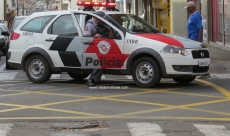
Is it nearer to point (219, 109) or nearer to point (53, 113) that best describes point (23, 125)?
point (53, 113)

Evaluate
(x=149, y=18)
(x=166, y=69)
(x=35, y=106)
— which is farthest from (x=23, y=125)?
(x=149, y=18)

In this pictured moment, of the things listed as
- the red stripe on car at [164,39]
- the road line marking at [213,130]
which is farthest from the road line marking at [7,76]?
the road line marking at [213,130]

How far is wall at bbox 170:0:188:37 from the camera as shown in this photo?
2544cm

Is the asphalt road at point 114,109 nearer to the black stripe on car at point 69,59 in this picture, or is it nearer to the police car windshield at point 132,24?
the black stripe on car at point 69,59

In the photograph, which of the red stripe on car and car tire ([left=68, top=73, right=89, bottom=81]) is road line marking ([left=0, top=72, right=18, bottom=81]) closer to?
car tire ([left=68, top=73, right=89, bottom=81])

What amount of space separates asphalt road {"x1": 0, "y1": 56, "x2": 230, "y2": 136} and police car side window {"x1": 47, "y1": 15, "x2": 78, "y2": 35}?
121 cm

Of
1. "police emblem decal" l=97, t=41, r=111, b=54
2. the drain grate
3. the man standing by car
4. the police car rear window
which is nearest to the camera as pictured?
the drain grate

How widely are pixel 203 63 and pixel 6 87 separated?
4.35 metres

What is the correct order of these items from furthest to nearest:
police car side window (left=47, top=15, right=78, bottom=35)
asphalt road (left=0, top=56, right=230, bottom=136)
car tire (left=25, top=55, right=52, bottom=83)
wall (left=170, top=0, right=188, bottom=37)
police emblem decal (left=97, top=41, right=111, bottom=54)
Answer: wall (left=170, top=0, right=188, bottom=37) < car tire (left=25, top=55, right=52, bottom=83) < police car side window (left=47, top=15, right=78, bottom=35) < police emblem decal (left=97, top=41, right=111, bottom=54) < asphalt road (left=0, top=56, right=230, bottom=136)

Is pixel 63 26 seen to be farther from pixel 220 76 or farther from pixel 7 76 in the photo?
pixel 220 76

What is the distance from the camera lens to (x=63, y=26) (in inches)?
522

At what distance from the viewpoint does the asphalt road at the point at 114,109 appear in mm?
8000

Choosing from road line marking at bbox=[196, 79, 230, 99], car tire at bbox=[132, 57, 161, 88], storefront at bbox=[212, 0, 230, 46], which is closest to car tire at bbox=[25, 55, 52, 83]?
car tire at bbox=[132, 57, 161, 88]

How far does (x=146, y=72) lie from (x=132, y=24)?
1302mm
